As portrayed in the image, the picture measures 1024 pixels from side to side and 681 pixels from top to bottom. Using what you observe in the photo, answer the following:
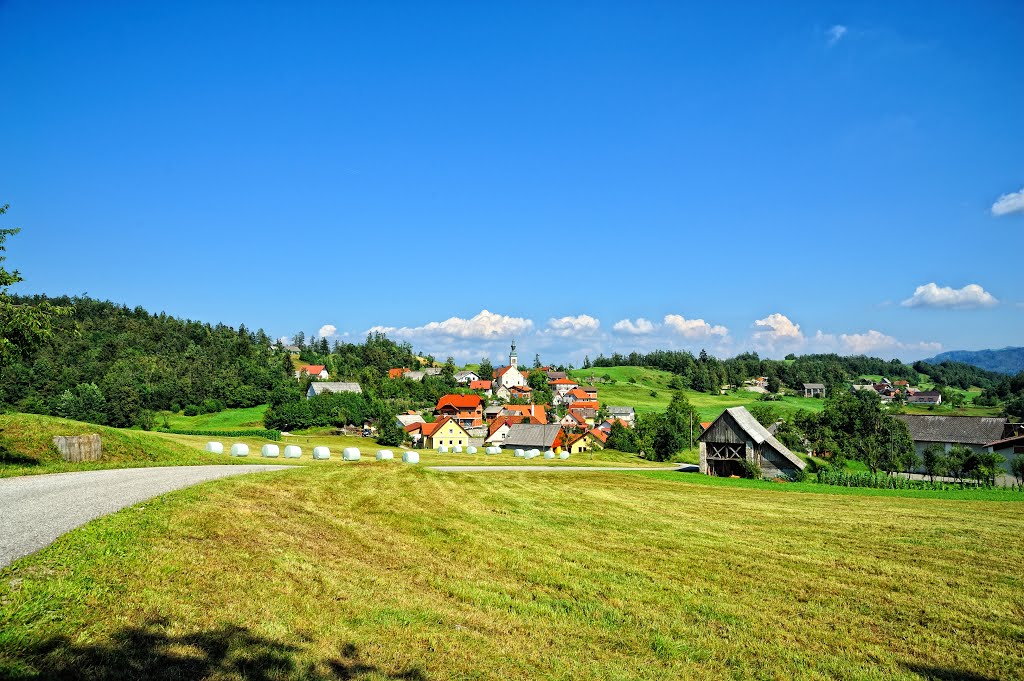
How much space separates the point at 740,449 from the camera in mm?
49469

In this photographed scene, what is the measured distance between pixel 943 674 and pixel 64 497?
2001cm

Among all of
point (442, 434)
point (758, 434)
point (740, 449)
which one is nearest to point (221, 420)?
point (442, 434)

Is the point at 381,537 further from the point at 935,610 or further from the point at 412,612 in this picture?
the point at 935,610

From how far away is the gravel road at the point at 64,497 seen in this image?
11.3 m

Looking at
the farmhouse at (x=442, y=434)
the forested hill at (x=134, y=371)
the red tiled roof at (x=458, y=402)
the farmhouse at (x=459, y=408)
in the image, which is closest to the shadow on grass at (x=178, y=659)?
the farmhouse at (x=442, y=434)

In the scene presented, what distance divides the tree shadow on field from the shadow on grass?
763 cm

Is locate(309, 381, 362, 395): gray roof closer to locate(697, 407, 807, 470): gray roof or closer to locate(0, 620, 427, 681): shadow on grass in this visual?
locate(697, 407, 807, 470): gray roof

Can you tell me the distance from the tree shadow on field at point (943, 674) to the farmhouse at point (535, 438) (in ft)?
248

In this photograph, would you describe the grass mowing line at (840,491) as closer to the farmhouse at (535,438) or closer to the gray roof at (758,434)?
the gray roof at (758,434)

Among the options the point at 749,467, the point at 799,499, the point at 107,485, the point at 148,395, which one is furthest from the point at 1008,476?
the point at 148,395

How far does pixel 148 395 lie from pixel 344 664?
132 metres

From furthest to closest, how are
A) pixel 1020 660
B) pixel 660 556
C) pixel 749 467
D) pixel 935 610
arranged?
pixel 749 467 → pixel 660 556 → pixel 935 610 → pixel 1020 660

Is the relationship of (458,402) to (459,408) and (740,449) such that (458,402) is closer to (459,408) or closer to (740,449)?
(459,408)

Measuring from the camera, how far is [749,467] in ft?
157
